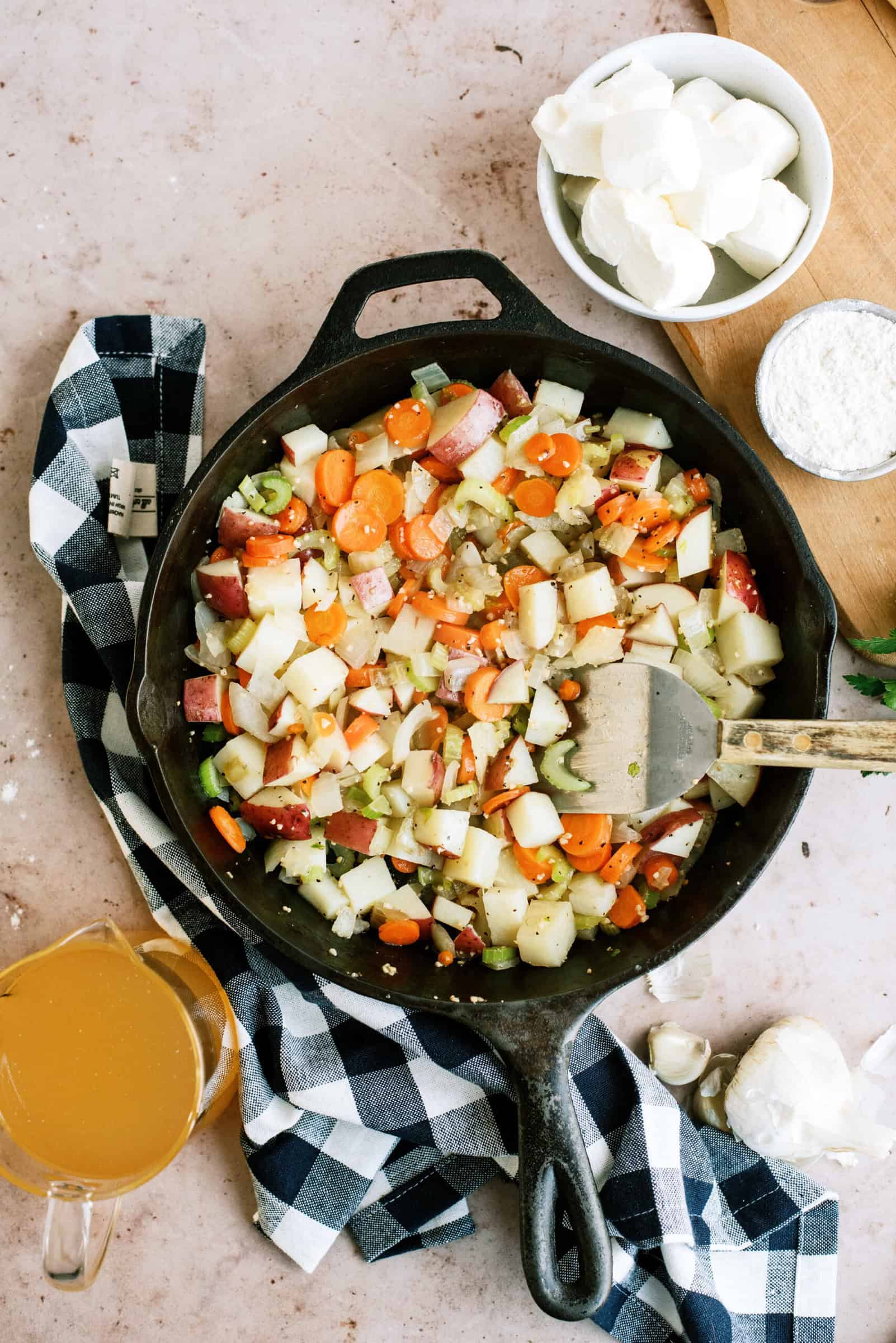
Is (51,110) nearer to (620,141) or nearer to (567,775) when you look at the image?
(620,141)

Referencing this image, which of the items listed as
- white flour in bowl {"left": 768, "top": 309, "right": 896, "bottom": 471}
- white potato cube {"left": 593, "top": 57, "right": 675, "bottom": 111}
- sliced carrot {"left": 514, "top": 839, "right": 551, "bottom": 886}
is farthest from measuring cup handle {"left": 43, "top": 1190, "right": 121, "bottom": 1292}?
white potato cube {"left": 593, "top": 57, "right": 675, "bottom": 111}

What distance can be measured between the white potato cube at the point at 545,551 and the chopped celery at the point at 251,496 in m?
0.50

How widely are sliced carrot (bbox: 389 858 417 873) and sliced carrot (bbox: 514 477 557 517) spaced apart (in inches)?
29.4

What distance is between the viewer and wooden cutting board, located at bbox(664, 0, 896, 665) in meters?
2.14

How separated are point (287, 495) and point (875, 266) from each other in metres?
1.32

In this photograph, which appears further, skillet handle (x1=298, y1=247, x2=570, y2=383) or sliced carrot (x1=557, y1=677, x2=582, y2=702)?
sliced carrot (x1=557, y1=677, x2=582, y2=702)

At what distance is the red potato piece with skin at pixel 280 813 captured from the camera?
2.00 metres

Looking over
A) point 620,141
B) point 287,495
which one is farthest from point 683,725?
point 620,141

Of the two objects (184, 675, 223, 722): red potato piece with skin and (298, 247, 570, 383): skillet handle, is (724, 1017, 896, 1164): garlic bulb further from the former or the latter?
(298, 247, 570, 383): skillet handle

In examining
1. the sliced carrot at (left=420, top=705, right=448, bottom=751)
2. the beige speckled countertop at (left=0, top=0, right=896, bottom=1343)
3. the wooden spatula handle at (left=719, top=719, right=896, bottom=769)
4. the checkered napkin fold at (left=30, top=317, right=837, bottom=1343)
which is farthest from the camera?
the beige speckled countertop at (left=0, top=0, right=896, bottom=1343)

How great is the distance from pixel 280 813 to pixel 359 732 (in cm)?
22

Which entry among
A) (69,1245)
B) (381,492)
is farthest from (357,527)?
(69,1245)

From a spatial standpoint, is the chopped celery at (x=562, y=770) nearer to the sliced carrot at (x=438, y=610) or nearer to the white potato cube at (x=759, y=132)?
the sliced carrot at (x=438, y=610)

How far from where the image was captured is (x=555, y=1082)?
186 centimetres
